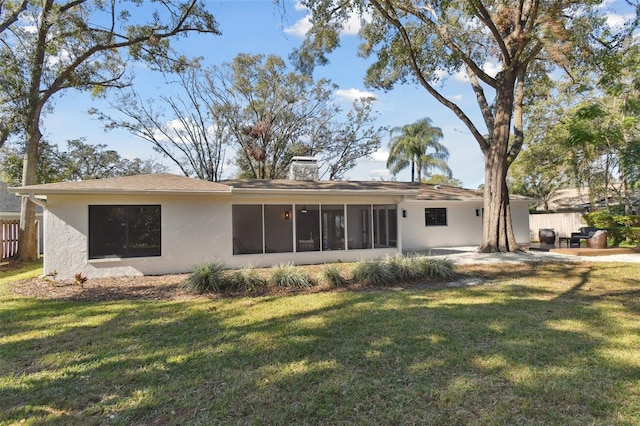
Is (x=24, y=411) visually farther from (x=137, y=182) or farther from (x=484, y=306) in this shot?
(x=137, y=182)

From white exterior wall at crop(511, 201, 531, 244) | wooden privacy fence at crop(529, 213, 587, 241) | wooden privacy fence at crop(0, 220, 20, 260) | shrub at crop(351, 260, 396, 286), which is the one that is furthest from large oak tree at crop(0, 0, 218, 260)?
wooden privacy fence at crop(529, 213, 587, 241)

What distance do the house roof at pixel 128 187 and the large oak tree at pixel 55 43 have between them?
6222mm

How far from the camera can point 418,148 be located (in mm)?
29812

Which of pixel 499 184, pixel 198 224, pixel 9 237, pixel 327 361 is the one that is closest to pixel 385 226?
pixel 499 184

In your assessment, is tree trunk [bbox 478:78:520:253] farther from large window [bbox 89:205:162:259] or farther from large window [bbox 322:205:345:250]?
large window [bbox 89:205:162:259]

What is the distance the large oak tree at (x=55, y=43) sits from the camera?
13914 millimetres

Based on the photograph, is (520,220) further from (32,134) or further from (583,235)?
(32,134)

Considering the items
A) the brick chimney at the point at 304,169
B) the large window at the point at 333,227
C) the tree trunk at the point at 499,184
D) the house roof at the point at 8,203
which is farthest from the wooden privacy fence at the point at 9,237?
the tree trunk at the point at 499,184

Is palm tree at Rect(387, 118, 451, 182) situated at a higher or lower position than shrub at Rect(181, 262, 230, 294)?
higher

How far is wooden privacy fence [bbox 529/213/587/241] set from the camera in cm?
1967

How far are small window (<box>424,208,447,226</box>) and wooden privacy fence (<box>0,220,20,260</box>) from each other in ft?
60.0

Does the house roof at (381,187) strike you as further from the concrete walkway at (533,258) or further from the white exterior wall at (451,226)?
the concrete walkway at (533,258)

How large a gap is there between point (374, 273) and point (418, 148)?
77.1 feet

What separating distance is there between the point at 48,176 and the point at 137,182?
53.5 ft
